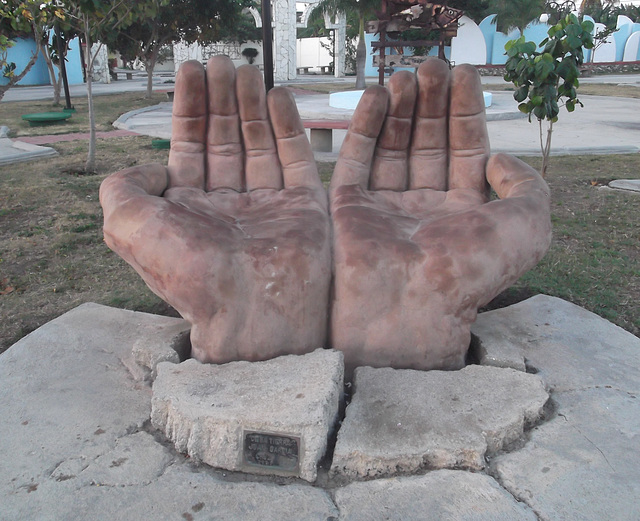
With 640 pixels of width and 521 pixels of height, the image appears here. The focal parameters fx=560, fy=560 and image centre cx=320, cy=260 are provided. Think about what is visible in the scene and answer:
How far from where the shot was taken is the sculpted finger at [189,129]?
3027 millimetres

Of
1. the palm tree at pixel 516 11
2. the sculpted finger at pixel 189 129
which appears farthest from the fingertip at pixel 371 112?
Result: the palm tree at pixel 516 11

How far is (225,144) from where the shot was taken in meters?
3.15

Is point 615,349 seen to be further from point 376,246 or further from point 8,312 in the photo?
point 8,312

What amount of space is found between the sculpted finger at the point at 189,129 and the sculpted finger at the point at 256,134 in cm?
21

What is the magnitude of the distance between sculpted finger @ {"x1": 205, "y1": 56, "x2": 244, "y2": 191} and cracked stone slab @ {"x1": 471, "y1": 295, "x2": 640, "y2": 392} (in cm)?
156

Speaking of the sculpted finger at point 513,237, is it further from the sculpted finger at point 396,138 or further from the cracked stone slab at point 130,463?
the cracked stone slab at point 130,463

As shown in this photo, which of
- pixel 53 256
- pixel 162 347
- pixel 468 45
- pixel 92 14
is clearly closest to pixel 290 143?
pixel 162 347

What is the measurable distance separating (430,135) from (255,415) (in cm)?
193

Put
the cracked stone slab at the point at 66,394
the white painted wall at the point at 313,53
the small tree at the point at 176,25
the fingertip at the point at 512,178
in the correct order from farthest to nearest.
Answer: the white painted wall at the point at 313,53
the small tree at the point at 176,25
the fingertip at the point at 512,178
the cracked stone slab at the point at 66,394

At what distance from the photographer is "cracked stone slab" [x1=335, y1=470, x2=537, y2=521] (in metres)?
1.75

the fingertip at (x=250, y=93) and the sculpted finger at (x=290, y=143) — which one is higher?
the fingertip at (x=250, y=93)

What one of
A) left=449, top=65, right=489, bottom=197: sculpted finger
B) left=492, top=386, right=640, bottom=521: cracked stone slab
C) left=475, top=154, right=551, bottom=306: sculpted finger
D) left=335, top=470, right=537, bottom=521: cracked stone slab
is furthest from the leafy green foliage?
left=335, top=470, right=537, bottom=521: cracked stone slab

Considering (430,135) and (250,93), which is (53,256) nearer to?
(250,93)

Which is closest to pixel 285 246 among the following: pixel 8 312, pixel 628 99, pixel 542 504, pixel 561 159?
pixel 542 504
